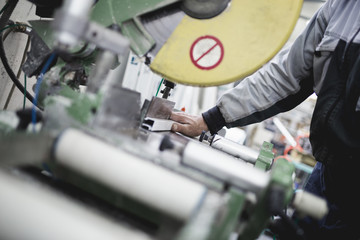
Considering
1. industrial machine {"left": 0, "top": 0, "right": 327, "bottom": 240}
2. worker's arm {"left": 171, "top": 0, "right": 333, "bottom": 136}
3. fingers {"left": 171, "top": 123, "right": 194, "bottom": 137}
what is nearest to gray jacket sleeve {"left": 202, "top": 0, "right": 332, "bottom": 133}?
worker's arm {"left": 171, "top": 0, "right": 333, "bottom": 136}

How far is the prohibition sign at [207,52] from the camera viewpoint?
83 cm

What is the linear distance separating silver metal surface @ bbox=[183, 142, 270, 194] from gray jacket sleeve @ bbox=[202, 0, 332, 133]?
2.59ft

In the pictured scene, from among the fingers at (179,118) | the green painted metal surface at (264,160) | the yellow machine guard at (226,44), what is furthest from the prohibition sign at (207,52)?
the fingers at (179,118)

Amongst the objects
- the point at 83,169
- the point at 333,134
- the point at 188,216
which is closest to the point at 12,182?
the point at 83,169

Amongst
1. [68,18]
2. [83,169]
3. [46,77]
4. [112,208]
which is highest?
[68,18]

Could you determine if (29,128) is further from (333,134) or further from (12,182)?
(333,134)

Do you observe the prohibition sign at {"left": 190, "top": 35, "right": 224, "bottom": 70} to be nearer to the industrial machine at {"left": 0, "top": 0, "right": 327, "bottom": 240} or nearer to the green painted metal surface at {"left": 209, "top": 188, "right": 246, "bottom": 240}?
the industrial machine at {"left": 0, "top": 0, "right": 327, "bottom": 240}

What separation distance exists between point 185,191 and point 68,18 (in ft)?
1.41

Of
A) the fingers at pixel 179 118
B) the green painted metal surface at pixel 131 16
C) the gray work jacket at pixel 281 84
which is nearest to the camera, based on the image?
the green painted metal surface at pixel 131 16

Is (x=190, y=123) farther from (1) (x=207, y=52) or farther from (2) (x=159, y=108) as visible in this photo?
(1) (x=207, y=52)

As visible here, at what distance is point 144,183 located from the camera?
1.40 ft

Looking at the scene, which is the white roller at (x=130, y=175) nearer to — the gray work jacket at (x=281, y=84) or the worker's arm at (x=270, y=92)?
the worker's arm at (x=270, y=92)

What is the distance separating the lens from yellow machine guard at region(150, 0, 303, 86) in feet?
2.65

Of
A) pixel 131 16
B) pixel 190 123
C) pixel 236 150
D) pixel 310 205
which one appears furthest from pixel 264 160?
pixel 131 16
